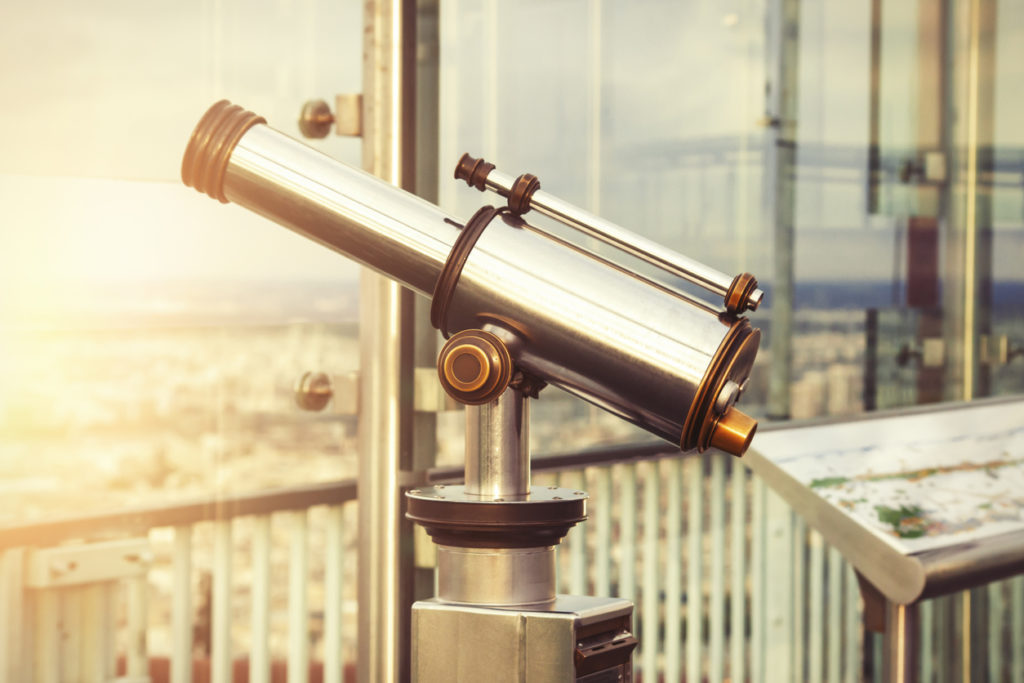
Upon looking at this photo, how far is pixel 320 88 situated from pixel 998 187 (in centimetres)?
199

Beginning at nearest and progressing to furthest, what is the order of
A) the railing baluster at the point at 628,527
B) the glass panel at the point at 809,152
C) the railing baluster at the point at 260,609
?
1. the railing baluster at the point at 260,609
2. the glass panel at the point at 809,152
3. the railing baluster at the point at 628,527

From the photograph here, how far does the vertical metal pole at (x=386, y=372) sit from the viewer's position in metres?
1.57

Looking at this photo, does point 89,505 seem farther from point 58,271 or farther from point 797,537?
point 797,537

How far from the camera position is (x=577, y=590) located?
6.72 ft

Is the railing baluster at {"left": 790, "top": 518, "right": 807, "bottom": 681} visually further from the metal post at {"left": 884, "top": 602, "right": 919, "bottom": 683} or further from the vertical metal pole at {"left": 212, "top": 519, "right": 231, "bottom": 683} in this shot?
the vertical metal pole at {"left": 212, "top": 519, "right": 231, "bottom": 683}

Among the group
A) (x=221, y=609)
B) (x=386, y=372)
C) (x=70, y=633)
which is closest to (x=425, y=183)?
(x=386, y=372)

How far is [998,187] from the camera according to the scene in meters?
2.85

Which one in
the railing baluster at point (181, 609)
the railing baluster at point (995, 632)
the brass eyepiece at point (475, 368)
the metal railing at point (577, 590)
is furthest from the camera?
the railing baluster at point (995, 632)

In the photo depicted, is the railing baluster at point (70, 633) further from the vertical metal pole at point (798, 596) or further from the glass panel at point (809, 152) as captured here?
the vertical metal pole at point (798, 596)

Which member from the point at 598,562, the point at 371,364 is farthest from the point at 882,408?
the point at 371,364

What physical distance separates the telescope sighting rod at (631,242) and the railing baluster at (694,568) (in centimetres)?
146

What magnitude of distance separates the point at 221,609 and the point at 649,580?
0.97 metres

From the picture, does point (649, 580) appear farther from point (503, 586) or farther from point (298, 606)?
point (503, 586)

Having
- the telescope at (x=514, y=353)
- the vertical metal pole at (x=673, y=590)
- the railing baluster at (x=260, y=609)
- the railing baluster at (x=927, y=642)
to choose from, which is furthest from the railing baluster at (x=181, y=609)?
the railing baluster at (x=927, y=642)
